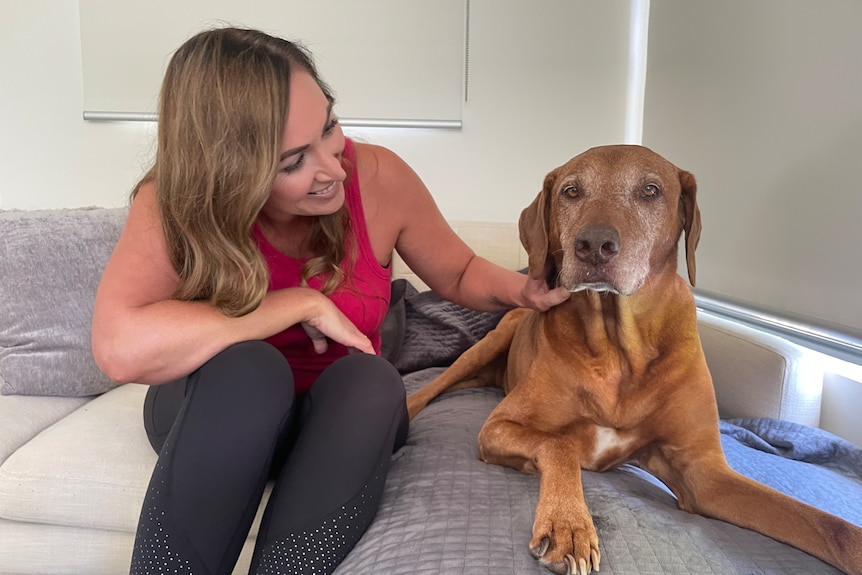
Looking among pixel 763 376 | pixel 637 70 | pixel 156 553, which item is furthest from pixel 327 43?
pixel 156 553

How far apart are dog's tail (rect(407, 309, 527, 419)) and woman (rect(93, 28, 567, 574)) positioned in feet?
1.67

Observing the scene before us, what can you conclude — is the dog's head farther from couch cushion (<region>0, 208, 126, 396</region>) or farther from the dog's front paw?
couch cushion (<region>0, 208, 126, 396</region>)

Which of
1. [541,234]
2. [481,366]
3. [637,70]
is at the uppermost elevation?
[637,70]

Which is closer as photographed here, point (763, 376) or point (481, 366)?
point (763, 376)

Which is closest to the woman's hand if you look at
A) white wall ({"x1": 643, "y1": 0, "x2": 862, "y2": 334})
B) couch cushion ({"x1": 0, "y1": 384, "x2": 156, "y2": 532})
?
couch cushion ({"x1": 0, "y1": 384, "x2": 156, "y2": 532})

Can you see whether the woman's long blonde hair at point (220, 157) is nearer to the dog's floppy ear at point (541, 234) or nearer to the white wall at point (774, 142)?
the dog's floppy ear at point (541, 234)

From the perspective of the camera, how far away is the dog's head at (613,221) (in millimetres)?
1244

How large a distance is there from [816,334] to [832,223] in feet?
1.10

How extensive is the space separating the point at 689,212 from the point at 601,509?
70cm

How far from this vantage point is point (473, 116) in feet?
10.7

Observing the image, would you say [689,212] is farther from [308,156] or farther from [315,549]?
[315,549]

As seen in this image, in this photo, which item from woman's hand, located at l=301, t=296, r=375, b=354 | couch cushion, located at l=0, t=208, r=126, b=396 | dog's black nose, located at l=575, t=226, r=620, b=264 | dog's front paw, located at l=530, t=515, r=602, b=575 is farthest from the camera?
couch cushion, located at l=0, t=208, r=126, b=396

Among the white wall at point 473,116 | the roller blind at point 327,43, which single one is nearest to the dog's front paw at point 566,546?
the white wall at point 473,116

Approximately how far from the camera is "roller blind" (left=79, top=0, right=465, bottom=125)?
3125 millimetres
